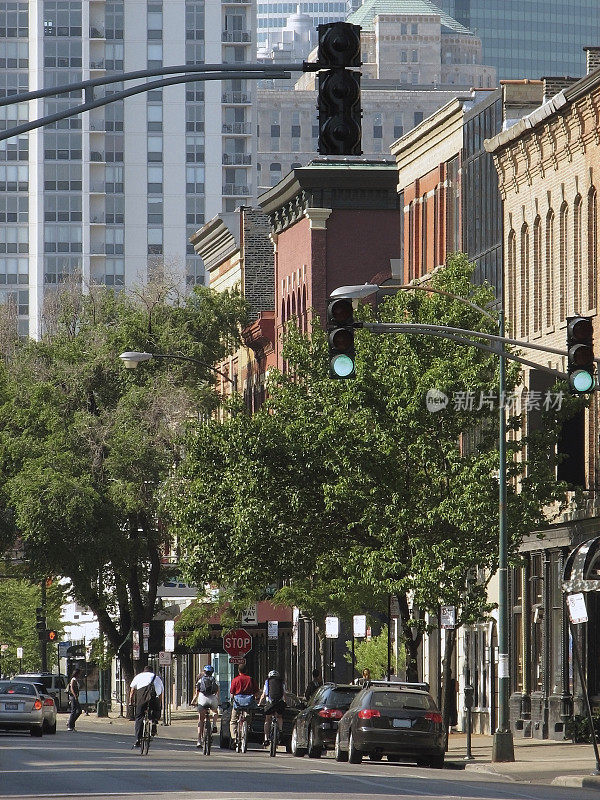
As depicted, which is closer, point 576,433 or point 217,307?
point 576,433

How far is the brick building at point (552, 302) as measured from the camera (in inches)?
1633

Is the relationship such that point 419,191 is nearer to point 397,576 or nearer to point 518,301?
point 518,301

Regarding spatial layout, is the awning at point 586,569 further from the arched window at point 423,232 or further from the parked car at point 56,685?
the parked car at point 56,685

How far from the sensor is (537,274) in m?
46.1

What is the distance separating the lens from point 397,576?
39406 millimetres

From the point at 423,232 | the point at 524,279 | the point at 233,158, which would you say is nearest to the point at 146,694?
the point at 524,279

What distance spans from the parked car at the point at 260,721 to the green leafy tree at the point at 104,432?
624 inches

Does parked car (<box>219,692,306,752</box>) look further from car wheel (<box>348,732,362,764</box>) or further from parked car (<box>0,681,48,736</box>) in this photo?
car wheel (<box>348,732,362,764</box>)

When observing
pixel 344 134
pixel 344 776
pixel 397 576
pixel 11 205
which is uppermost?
pixel 11 205

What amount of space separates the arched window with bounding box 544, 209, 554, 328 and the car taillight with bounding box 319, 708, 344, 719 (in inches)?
487

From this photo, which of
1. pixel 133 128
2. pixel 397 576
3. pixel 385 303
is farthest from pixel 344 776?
pixel 133 128

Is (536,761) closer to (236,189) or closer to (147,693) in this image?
(147,693)

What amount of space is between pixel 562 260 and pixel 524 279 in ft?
9.33

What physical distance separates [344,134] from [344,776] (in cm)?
1376
